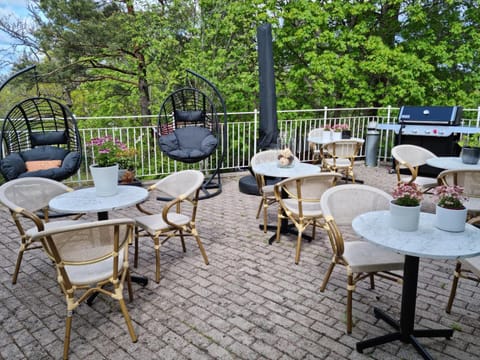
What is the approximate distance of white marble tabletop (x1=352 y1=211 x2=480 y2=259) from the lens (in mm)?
1644

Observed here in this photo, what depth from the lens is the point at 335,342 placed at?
210 centimetres

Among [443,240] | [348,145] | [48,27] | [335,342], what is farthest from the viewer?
[48,27]

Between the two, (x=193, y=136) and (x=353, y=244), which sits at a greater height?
(x=193, y=136)

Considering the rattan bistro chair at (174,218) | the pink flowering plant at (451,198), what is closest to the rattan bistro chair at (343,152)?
the rattan bistro chair at (174,218)

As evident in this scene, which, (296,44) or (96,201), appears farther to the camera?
(296,44)

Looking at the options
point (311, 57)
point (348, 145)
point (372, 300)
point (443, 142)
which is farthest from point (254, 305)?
point (311, 57)

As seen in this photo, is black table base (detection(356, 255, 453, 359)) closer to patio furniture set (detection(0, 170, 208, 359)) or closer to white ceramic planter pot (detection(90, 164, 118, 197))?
patio furniture set (detection(0, 170, 208, 359))

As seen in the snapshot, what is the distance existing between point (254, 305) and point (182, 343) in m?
0.61

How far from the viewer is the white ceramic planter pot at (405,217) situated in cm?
188

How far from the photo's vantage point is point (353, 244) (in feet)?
7.95

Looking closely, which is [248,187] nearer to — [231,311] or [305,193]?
[305,193]

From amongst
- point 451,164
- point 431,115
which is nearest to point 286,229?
point 451,164

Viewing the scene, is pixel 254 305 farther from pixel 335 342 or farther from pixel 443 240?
pixel 443 240

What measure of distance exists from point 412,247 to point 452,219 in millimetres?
365
